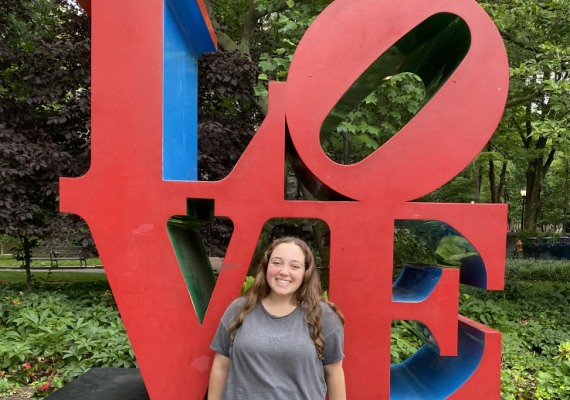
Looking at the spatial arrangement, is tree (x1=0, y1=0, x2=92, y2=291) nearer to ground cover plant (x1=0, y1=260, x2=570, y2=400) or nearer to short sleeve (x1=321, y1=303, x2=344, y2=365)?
ground cover plant (x1=0, y1=260, x2=570, y2=400)

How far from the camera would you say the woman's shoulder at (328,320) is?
7.00ft

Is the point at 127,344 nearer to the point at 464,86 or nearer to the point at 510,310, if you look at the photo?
the point at 464,86

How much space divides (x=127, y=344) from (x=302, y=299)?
3.39 m

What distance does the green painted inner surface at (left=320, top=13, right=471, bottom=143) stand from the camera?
2.74 meters

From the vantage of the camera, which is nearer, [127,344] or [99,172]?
[99,172]

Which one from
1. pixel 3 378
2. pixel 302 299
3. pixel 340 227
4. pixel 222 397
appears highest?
pixel 340 227

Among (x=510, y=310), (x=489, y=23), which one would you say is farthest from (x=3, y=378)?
(x=510, y=310)

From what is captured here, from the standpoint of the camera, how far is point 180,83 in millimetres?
3139

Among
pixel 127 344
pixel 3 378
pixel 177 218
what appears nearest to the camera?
pixel 177 218

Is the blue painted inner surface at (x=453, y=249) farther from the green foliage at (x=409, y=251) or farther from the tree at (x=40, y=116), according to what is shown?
the green foliage at (x=409, y=251)

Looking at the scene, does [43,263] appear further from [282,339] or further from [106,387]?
[282,339]

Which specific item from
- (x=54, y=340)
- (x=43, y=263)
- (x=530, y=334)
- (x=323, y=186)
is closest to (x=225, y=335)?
(x=323, y=186)

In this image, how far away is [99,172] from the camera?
2680mm

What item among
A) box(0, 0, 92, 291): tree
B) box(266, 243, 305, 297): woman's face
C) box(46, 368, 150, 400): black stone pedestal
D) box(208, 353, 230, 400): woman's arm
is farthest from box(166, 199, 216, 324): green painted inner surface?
box(0, 0, 92, 291): tree
